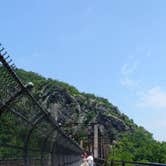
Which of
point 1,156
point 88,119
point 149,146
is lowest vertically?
point 1,156

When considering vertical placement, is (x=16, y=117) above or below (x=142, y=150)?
below

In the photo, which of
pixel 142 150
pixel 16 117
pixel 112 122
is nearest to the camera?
pixel 16 117

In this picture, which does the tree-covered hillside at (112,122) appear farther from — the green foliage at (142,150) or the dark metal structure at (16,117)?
the dark metal structure at (16,117)

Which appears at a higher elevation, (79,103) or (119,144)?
(79,103)

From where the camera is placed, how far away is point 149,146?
4358 inches

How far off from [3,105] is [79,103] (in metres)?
140

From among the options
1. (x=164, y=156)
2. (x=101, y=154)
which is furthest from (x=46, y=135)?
(x=164, y=156)

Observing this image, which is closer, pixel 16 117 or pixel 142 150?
pixel 16 117

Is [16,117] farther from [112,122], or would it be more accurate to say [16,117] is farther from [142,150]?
[112,122]

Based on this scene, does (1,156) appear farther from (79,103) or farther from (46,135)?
(79,103)

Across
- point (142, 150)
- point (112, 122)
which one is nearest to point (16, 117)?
point (142, 150)

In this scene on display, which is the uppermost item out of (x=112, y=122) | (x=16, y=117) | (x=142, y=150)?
(x=112, y=122)

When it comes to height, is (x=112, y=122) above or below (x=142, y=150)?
above

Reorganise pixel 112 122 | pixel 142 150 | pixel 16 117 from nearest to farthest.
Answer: pixel 16 117 < pixel 142 150 < pixel 112 122
